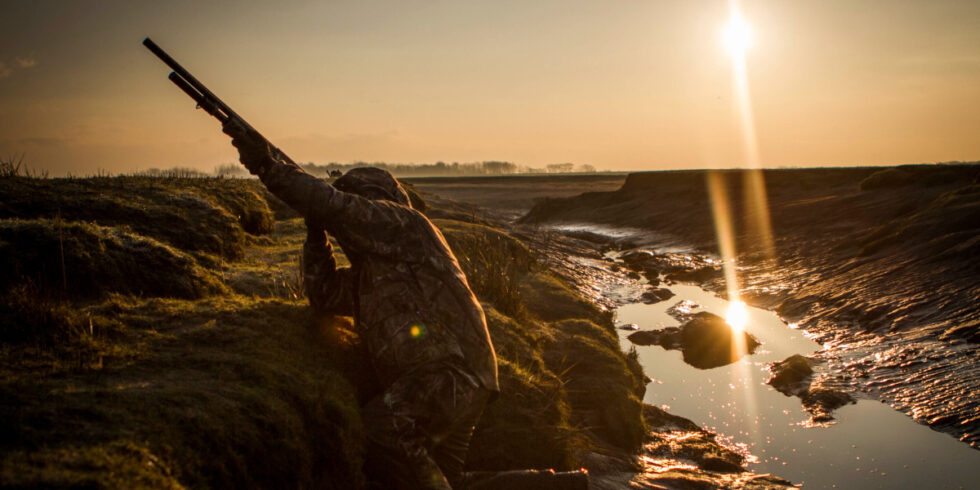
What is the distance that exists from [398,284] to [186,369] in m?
1.35

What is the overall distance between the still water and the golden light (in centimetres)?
226

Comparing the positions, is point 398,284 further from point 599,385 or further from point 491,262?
point 491,262

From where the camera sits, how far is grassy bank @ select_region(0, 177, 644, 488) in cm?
267

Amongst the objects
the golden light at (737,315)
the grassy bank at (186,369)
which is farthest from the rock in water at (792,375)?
the grassy bank at (186,369)

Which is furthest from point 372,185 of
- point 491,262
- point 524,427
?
point 491,262

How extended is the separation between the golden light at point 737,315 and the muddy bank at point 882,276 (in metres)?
0.70

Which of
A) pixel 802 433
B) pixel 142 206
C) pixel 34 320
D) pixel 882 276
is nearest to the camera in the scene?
pixel 34 320

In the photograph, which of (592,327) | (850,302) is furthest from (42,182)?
(850,302)

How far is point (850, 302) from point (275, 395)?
1341 cm

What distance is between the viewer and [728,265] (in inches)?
787

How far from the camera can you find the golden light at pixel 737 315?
519 inches

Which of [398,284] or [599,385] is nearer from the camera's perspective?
[398,284]

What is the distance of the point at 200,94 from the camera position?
4.79 metres

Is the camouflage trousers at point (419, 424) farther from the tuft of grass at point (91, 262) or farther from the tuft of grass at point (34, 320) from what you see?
the tuft of grass at point (91, 262)
